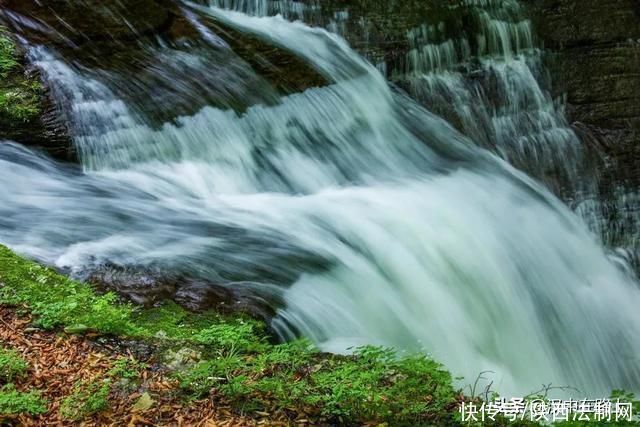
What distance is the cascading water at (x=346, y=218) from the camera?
5.27 meters

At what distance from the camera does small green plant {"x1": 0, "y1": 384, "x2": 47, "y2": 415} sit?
11.1ft

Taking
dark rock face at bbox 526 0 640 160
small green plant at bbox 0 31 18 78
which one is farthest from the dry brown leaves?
dark rock face at bbox 526 0 640 160

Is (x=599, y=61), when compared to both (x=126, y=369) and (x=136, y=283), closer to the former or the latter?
(x=136, y=283)

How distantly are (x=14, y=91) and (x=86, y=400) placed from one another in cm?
445

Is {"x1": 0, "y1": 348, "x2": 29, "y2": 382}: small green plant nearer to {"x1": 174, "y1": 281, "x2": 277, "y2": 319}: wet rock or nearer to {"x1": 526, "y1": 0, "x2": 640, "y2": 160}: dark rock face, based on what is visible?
{"x1": 174, "y1": 281, "x2": 277, "y2": 319}: wet rock

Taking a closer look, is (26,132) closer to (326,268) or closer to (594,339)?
(326,268)

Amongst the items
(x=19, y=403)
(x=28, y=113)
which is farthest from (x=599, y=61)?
(x=19, y=403)

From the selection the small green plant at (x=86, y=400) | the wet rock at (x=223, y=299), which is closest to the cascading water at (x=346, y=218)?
the wet rock at (x=223, y=299)

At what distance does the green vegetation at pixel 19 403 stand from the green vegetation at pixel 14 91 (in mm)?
3878

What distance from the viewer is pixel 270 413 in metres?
3.47

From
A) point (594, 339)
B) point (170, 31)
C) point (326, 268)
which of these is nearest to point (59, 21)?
point (170, 31)

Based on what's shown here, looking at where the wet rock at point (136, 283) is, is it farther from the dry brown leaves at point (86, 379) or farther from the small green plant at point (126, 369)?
the small green plant at point (126, 369)

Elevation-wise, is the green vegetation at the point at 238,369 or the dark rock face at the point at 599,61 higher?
the dark rock face at the point at 599,61

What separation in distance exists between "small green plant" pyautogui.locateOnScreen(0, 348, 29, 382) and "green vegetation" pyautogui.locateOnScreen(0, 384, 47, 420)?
0.39 feet
